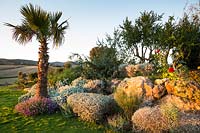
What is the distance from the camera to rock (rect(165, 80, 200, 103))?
40.0 ft

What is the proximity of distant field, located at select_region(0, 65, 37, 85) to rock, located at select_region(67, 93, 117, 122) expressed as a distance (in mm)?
22542

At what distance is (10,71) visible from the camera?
37.2 m

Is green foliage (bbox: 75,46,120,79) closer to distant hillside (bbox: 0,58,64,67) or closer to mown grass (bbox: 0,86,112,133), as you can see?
mown grass (bbox: 0,86,112,133)

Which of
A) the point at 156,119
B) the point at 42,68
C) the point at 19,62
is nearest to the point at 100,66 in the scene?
the point at 42,68

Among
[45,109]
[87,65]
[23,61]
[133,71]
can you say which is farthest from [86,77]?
[23,61]

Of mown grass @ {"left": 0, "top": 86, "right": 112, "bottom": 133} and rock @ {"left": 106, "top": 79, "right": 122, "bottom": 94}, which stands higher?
rock @ {"left": 106, "top": 79, "right": 122, "bottom": 94}

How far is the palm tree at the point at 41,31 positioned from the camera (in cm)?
1455

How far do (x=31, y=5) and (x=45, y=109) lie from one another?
455 centimetres

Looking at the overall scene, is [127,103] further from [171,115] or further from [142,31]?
[142,31]

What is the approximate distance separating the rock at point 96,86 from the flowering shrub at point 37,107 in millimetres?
2284

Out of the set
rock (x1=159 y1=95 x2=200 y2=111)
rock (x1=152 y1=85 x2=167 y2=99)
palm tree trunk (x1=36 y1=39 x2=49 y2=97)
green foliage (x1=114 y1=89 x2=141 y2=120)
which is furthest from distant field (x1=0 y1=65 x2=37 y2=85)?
rock (x1=159 y1=95 x2=200 y2=111)

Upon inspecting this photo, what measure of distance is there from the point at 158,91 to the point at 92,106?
2655 mm

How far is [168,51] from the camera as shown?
74.9 feet

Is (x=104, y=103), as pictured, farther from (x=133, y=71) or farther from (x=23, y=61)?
(x=23, y=61)
